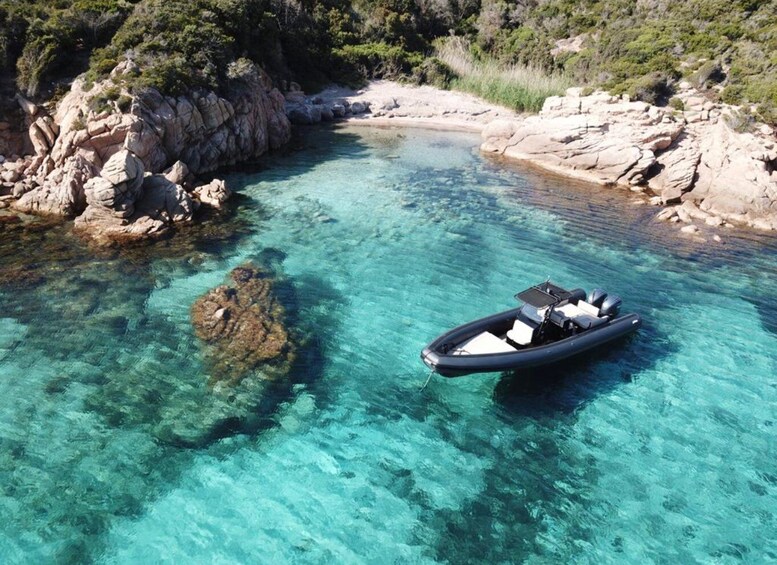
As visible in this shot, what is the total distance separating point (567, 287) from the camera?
50.4 feet

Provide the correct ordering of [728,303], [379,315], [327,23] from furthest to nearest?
[327,23] → [728,303] → [379,315]

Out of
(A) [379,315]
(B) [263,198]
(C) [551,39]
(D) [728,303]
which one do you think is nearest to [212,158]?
(B) [263,198]

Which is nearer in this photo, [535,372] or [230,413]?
[230,413]

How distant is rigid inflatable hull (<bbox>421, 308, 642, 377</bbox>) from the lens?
10062 millimetres

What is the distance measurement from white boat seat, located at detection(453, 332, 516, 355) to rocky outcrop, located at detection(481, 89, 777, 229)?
16.4m

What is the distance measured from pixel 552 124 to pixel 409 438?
76.5ft

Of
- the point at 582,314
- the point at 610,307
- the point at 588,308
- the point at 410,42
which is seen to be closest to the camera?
the point at 582,314

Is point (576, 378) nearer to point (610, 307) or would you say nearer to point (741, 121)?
point (610, 307)

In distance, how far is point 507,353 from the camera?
10445mm

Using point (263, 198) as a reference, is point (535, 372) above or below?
below

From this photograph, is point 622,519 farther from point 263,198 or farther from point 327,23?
point 327,23

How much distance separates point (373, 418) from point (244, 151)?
19.3 m

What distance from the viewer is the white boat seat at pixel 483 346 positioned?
35.4 feet

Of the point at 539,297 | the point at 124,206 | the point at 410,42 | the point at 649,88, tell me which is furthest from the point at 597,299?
the point at 410,42
